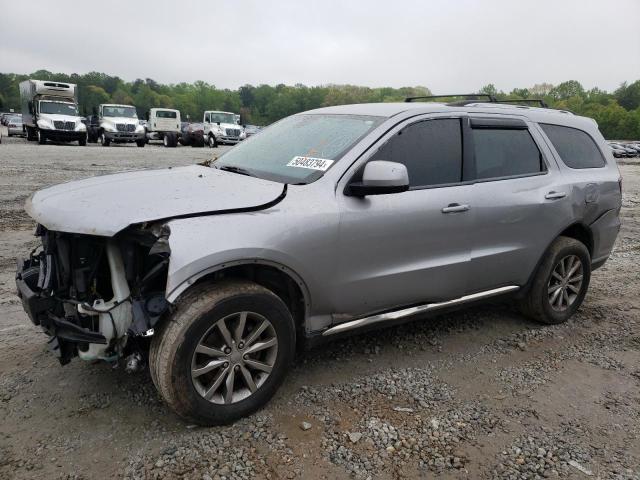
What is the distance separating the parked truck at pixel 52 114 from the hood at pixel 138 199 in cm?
2334

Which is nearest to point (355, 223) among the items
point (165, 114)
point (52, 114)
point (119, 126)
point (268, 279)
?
point (268, 279)

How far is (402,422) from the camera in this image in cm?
289

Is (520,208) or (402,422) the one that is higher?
(520,208)

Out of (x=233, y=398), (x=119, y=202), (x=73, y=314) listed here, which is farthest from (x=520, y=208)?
(x=73, y=314)

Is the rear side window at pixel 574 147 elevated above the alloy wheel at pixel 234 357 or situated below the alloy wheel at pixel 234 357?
above

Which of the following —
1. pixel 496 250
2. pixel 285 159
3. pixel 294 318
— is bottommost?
pixel 294 318

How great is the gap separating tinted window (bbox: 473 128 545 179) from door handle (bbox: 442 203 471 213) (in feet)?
1.09

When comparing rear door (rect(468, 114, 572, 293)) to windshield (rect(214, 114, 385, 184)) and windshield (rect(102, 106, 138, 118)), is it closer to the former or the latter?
windshield (rect(214, 114, 385, 184))

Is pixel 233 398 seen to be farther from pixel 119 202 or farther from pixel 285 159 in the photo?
pixel 285 159

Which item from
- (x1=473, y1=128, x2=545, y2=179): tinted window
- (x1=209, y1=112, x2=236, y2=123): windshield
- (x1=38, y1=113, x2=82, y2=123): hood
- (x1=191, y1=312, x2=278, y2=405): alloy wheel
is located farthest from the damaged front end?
(x1=209, y1=112, x2=236, y2=123): windshield

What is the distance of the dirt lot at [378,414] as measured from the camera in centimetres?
252

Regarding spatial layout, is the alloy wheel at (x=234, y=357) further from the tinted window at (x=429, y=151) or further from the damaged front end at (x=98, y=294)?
the tinted window at (x=429, y=151)

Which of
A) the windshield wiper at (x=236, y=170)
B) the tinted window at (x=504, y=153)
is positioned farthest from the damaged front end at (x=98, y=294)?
the tinted window at (x=504, y=153)

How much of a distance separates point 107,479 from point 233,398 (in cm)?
71
